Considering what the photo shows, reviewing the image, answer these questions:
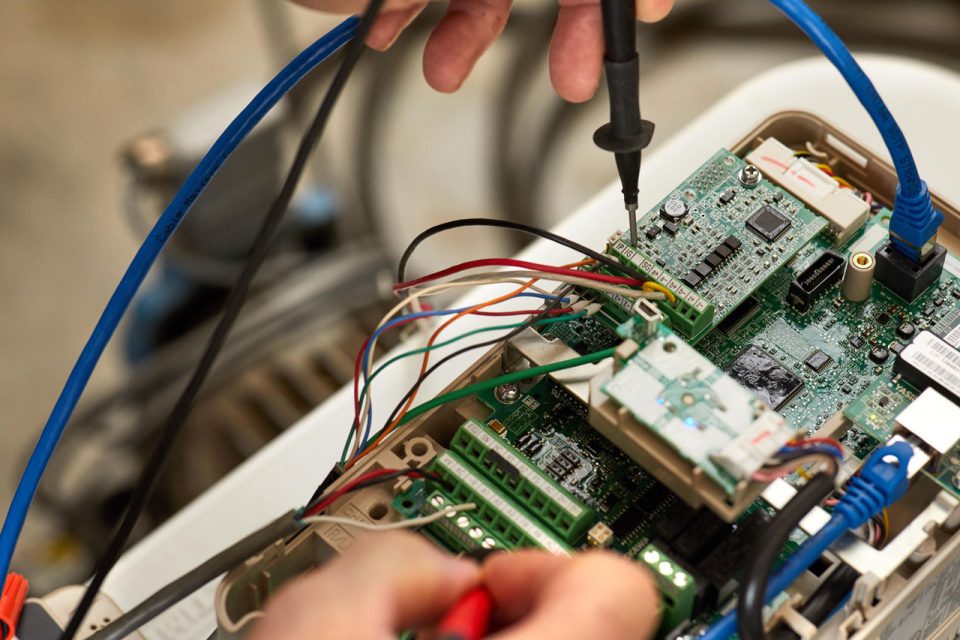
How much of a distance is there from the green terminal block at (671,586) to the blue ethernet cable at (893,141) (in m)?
0.54

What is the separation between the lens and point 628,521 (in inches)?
58.8

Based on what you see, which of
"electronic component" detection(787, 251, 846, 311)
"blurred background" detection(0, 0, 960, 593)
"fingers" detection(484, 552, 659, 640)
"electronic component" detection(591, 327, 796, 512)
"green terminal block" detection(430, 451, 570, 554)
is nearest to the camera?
"fingers" detection(484, 552, 659, 640)

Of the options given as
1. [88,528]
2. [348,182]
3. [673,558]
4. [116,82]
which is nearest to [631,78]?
[673,558]

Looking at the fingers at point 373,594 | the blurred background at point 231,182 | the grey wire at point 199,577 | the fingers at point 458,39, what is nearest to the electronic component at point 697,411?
the fingers at point 373,594

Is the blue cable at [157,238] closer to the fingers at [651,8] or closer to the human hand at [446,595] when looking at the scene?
the fingers at [651,8]

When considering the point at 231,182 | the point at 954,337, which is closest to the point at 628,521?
the point at 954,337

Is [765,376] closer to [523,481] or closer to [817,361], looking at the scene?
[817,361]

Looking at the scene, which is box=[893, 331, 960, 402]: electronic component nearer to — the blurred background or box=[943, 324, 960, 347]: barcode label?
box=[943, 324, 960, 347]: barcode label

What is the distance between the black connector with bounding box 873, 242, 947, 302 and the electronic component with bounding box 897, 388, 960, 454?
0.18m

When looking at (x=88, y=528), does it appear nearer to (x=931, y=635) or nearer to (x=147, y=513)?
(x=147, y=513)

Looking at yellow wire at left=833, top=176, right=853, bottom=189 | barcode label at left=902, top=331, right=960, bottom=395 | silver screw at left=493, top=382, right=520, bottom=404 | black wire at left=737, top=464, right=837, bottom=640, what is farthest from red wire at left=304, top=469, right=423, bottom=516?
yellow wire at left=833, top=176, right=853, bottom=189

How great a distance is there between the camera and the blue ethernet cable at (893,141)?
4.77ft

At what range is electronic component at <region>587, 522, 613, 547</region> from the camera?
1446 mm

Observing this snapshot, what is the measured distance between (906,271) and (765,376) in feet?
0.76
